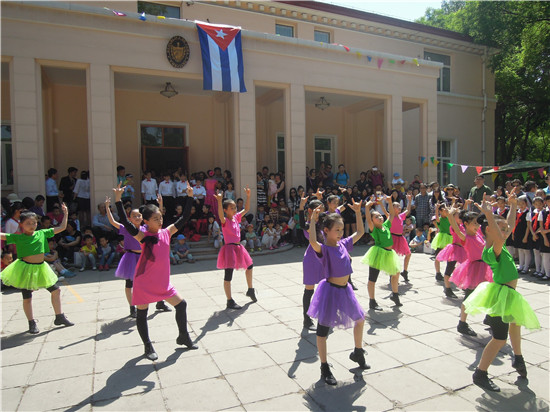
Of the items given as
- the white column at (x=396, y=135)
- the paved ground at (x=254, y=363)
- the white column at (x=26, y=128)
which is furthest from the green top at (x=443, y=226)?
the white column at (x=26, y=128)

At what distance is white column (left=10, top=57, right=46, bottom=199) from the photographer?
10.1 metres

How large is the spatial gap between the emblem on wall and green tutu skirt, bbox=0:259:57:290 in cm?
831

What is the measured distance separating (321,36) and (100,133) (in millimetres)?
10544

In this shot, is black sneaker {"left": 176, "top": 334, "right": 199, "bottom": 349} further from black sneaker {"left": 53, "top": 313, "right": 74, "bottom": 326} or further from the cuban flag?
the cuban flag

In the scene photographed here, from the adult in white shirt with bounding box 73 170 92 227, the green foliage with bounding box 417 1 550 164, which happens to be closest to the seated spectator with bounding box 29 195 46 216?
the adult in white shirt with bounding box 73 170 92 227

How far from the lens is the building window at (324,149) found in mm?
17641

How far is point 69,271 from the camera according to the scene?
8812 mm

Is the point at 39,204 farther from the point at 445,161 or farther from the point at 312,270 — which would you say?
the point at 445,161

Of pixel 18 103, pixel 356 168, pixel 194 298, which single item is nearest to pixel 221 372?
pixel 194 298

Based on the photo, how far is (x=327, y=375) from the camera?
374 cm

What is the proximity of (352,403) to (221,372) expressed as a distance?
54.5 inches

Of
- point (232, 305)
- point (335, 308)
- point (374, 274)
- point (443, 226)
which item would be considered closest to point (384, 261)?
point (374, 274)

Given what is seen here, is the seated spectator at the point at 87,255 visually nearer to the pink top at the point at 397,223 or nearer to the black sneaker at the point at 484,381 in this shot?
the pink top at the point at 397,223

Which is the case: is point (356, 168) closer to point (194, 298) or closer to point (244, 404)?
point (194, 298)
